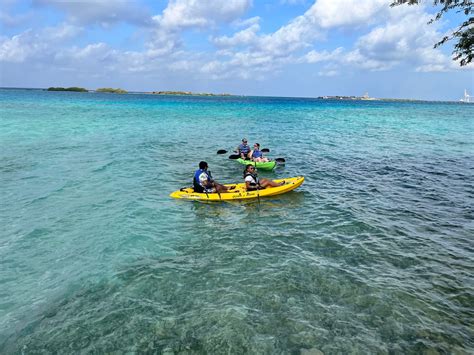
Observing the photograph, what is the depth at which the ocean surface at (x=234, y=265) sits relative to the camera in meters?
7.38

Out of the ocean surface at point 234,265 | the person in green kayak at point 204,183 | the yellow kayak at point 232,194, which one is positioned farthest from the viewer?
the person in green kayak at point 204,183

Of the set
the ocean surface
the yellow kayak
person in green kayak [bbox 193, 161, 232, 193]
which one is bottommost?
the ocean surface

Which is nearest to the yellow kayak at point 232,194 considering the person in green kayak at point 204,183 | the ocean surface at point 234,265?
the person in green kayak at point 204,183

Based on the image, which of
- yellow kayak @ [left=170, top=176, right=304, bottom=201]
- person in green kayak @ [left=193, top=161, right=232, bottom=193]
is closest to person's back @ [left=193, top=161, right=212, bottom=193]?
person in green kayak @ [left=193, top=161, right=232, bottom=193]

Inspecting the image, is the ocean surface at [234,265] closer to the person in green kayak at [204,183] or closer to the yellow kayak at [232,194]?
the yellow kayak at [232,194]

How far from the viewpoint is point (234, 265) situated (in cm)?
1024

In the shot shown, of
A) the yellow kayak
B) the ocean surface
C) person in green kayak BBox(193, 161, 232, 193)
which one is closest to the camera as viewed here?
the ocean surface

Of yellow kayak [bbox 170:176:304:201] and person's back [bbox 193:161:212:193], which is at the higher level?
person's back [bbox 193:161:212:193]

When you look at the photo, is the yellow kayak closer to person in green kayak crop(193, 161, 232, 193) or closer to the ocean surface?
person in green kayak crop(193, 161, 232, 193)

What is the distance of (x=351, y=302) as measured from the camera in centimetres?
849

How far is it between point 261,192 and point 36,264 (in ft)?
31.6

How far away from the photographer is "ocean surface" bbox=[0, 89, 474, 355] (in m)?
7.38

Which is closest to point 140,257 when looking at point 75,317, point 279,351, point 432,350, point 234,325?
point 75,317

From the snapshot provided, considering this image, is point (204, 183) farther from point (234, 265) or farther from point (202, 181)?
point (234, 265)
